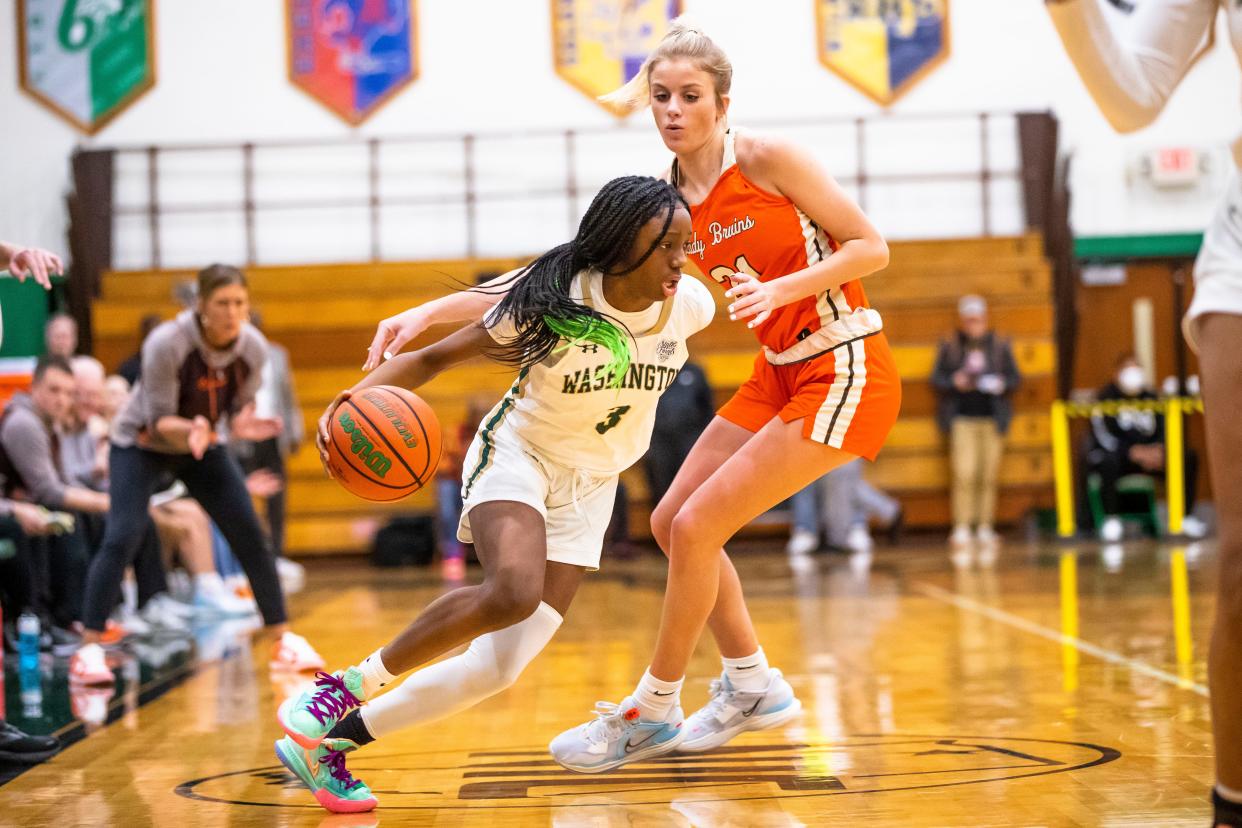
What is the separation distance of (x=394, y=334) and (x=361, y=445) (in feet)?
0.82

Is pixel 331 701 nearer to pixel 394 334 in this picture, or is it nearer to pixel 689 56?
pixel 394 334

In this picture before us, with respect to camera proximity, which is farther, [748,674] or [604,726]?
Answer: [748,674]

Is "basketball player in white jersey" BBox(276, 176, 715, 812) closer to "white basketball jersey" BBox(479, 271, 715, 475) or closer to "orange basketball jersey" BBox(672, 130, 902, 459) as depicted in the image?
"white basketball jersey" BBox(479, 271, 715, 475)

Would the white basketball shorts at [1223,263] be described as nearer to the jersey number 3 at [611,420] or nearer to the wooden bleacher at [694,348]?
the jersey number 3 at [611,420]

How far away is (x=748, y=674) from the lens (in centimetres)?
347

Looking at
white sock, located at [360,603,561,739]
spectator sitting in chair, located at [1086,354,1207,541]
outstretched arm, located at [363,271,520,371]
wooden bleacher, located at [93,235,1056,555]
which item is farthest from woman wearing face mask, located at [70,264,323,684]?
spectator sitting in chair, located at [1086,354,1207,541]

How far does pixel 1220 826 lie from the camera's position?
2.19m

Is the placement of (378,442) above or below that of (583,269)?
below

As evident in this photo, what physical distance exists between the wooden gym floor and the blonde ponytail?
159 cm

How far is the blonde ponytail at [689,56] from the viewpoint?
124 inches

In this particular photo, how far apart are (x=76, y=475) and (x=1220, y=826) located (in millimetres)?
5628

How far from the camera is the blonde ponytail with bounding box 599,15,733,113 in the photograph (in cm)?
315

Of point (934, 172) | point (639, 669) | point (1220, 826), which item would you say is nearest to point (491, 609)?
point (1220, 826)

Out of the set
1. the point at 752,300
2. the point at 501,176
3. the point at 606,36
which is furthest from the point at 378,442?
the point at 606,36
